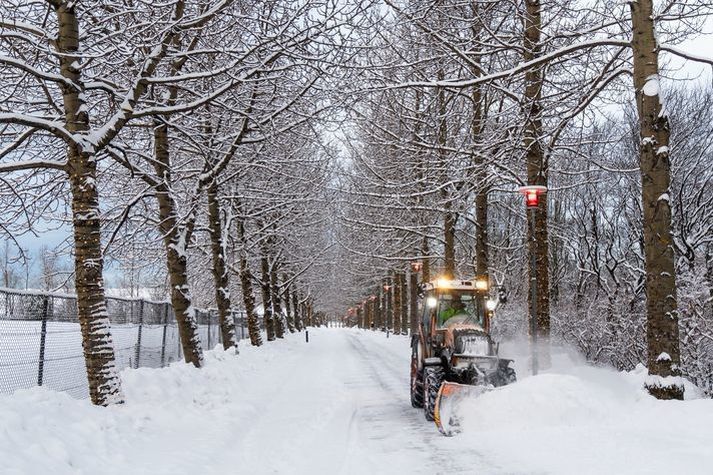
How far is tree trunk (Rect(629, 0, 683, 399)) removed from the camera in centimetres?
782

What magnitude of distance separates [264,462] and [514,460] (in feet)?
9.29

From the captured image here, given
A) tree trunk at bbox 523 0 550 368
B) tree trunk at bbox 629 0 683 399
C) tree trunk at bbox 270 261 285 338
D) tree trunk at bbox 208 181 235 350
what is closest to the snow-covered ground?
tree trunk at bbox 629 0 683 399

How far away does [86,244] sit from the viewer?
7973 mm

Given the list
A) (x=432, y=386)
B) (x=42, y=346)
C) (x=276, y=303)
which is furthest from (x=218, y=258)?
(x=276, y=303)

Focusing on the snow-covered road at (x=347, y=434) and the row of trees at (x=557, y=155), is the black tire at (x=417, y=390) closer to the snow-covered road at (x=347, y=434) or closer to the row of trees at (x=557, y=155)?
the snow-covered road at (x=347, y=434)

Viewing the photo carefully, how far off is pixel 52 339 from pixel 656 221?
28.5 ft

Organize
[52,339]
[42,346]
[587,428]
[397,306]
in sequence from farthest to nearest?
[397,306] → [52,339] → [42,346] → [587,428]

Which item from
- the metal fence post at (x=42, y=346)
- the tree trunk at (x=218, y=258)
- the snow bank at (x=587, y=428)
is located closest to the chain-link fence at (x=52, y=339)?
the metal fence post at (x=42, y=346)

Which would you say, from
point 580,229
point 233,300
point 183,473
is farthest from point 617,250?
point 233,300

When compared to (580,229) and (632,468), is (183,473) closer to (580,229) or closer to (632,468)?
(632,468)

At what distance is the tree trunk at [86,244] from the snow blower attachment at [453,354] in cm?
457

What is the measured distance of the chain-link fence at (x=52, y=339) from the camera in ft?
25.1

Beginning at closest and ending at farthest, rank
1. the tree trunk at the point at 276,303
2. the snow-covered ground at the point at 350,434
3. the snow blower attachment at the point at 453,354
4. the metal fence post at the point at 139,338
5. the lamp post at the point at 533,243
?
the snow-covered ground at the point at 350,434 → the snow blower attachment at the point at 453,354 → the lamp post at the point at 533,243 → the metal fence post at the point at 139,338 → the tree trunk at the point at 276,303

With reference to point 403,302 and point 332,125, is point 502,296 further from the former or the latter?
point 403,302
